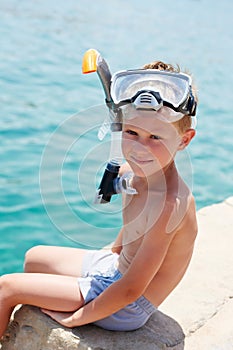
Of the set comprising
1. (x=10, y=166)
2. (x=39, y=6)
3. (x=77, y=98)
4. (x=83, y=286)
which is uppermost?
(x=39, y=6)

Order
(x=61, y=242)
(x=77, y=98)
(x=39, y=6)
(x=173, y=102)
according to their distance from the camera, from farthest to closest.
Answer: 1. (x=39, y=6)
2. (x=77, y=98)
3. (x=61, y=242)
4. (x=173, y=102)

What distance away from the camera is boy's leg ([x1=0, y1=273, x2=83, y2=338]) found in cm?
223

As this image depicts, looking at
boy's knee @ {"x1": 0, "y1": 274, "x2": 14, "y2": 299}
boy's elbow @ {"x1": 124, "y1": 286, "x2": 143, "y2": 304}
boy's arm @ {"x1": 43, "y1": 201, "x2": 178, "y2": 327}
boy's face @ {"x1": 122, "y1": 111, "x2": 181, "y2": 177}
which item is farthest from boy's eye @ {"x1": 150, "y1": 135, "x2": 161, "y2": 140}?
boy's knee @ {"x1": 0, "y1": 274, "x2": 14, "y2": 299}

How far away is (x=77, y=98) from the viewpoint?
752 cm

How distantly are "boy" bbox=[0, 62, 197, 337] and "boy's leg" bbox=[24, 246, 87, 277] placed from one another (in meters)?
0.10

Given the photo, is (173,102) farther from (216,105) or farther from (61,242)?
(216,105)

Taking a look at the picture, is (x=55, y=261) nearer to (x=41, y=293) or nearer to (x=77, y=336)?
(x=41, y=293)

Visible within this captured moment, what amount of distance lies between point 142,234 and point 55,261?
1.53 feet

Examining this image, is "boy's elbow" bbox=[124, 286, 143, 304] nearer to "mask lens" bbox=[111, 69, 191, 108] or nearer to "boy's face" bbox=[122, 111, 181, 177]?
"boy's face" bbox=[122, 111, 181, 177]

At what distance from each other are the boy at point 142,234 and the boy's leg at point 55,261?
10 cm

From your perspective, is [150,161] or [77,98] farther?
[77,98]

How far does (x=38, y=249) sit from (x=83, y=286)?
0.35 meters

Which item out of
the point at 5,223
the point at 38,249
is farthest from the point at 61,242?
the point at 38,249

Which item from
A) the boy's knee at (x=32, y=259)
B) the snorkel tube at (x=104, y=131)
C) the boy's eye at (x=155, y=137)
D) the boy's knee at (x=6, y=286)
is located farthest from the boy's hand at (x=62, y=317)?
the boy's eye at (x=155, y=137)
